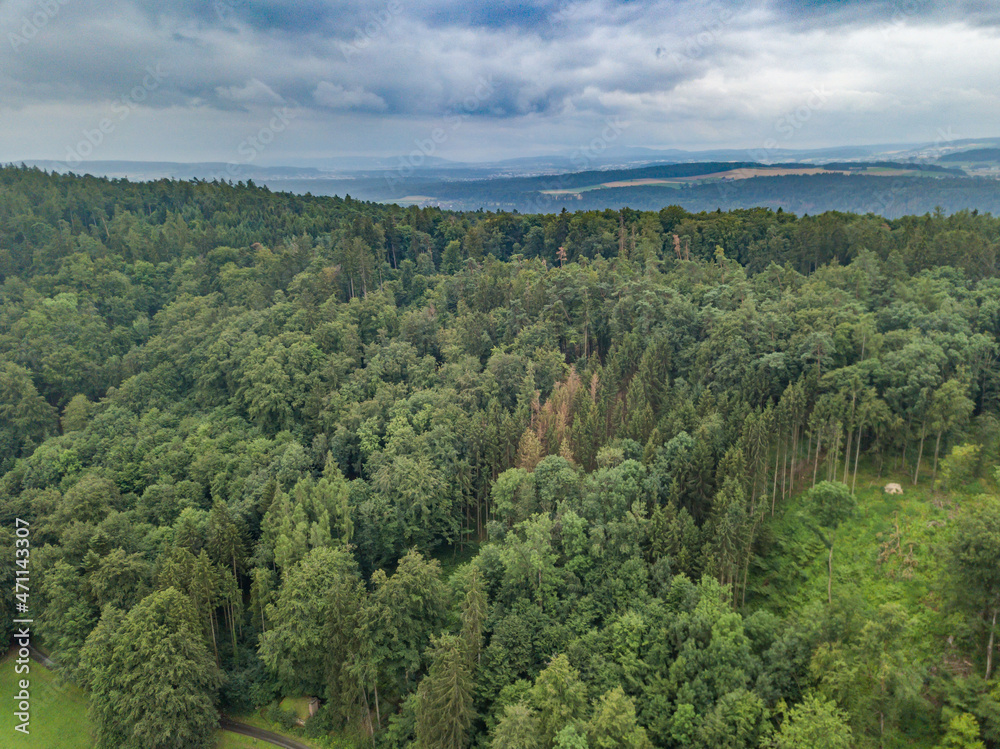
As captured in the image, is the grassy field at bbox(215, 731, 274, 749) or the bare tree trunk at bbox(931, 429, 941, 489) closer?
the grassy field at bbox(215, 731, 274, 749)

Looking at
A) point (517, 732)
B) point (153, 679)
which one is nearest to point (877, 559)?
point (517, 732)

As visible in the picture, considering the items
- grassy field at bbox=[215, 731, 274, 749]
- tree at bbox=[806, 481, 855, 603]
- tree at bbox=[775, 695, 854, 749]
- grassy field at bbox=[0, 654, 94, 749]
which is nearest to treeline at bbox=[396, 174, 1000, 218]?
tree at bbox=[806, 481, 855, 603]

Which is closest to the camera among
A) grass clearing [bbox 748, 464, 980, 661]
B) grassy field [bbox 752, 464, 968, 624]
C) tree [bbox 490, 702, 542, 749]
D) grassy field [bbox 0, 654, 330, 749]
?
tree [bbox 490, 702, 542, 749]

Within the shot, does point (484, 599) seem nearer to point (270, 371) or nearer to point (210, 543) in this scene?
point (210, 543)

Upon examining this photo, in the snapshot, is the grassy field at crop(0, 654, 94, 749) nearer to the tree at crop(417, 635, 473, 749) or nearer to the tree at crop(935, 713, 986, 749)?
the tree at crop(417, 635, 473, 749)

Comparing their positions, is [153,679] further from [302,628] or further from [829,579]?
[829,579]

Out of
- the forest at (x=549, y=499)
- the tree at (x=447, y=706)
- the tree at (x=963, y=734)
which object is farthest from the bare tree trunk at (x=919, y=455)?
the tree at (x=447, y=706)
